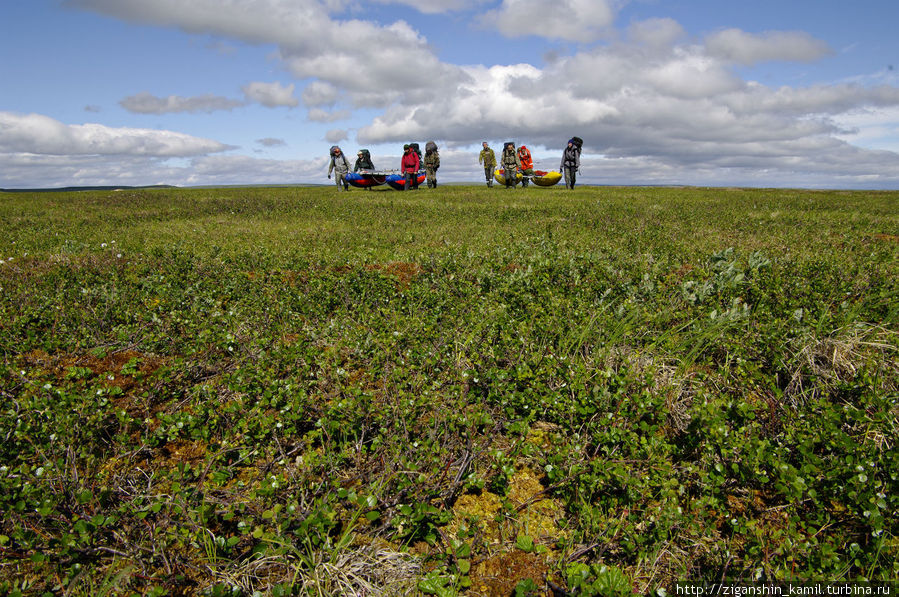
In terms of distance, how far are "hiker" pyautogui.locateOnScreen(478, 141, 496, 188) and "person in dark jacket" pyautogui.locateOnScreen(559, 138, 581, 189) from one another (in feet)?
15.4

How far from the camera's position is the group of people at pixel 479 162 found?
86.7 feet

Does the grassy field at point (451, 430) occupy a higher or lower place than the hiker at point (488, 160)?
lower

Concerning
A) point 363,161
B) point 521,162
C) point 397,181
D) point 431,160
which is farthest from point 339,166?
point 521,162

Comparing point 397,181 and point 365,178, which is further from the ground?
point 365,178

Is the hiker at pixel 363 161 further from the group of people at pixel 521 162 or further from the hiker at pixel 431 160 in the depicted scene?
the group of people at pixel 521 162

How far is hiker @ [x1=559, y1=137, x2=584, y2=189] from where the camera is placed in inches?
1018

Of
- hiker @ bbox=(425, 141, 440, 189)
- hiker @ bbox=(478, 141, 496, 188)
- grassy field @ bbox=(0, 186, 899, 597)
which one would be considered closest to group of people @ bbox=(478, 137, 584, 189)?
hiker @ bbox=(478, 141, 496, 188)

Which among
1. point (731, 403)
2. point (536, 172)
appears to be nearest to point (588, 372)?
point (731, 403)

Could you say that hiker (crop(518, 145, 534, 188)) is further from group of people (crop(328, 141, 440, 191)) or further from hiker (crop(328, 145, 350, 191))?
Answer: hiker (crop(328, 145, 350, 191))

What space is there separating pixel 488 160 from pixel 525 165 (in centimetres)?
264

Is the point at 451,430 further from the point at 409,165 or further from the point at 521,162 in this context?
the point at 521,162

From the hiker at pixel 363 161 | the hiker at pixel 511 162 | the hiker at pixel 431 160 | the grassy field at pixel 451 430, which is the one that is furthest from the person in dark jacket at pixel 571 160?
the grassy field at pixel 451 430

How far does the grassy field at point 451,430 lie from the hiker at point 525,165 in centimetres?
2420

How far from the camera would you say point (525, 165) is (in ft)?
98.6
